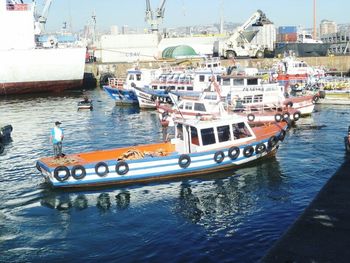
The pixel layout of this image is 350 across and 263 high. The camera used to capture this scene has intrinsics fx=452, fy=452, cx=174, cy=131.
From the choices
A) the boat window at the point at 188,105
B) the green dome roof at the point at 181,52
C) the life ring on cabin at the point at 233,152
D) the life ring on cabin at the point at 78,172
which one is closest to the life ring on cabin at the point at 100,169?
the life ring on cabin at the point at 78,172

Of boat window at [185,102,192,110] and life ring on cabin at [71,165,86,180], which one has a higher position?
boat window at [185,102,192,110]

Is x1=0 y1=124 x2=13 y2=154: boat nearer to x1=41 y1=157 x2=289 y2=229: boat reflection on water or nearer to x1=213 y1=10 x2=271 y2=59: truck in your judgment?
x1=41 y1=157 x2=289 y2=229: boat reflection on water

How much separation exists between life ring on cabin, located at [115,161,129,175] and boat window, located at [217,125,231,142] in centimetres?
555

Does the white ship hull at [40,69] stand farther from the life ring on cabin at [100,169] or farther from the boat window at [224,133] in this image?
the boat window at [224,133]

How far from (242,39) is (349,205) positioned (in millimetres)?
76550

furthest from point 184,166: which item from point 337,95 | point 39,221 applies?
point 337,95

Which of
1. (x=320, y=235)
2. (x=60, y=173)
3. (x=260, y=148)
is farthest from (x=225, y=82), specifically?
(x=320, y=235)

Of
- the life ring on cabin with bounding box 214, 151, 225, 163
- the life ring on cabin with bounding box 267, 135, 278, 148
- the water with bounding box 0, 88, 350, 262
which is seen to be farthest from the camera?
the life ring on cabin with bounding box 267, 135, 278, 148

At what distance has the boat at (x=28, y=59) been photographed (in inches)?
2776

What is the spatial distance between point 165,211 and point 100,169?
4660 mm

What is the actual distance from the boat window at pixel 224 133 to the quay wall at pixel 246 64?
158 feet

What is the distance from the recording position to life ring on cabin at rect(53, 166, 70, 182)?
22.3 m

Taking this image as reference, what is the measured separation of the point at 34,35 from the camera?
250 feet

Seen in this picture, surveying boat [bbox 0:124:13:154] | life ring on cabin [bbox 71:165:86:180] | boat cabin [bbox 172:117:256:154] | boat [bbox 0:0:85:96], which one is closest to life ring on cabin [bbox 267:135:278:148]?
boat cabin [bbox 172:117:256:154]
